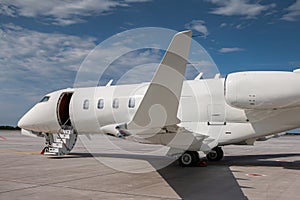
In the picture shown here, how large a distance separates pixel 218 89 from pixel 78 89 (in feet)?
25.9

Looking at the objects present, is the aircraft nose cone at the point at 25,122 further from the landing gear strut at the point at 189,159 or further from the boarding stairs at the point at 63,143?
the landing gear strut at the point at 189,159

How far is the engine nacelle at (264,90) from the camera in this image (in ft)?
36.3

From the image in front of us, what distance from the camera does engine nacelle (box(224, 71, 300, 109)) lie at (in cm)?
1108

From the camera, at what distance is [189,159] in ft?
42.9

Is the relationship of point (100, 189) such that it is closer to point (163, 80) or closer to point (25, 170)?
point (163, 80)

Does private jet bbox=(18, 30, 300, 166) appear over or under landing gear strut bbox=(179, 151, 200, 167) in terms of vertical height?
over

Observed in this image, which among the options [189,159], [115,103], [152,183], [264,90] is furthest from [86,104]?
[264,90]

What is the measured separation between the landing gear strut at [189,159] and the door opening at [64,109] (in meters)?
7.70

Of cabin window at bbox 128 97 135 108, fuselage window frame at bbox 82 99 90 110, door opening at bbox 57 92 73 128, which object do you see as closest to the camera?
cabin window at bbox 128 97 135 108

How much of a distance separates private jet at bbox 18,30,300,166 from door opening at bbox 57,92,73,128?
56mm

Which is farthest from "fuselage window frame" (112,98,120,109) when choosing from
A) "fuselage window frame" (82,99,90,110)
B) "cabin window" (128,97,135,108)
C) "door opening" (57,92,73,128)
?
"door opening" (57,92,73,128)

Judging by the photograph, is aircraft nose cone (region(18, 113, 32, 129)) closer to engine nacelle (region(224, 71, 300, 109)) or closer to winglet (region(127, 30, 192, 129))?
winglet (region(127, 30, 192, 129))

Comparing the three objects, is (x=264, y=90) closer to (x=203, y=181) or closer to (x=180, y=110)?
(x=203, y=181)

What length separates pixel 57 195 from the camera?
788cm
